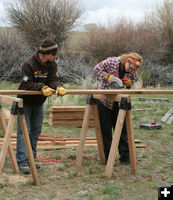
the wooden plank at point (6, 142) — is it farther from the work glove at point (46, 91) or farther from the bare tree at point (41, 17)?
the bare tree at point (41, 17)

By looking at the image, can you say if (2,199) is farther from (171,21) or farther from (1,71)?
(171,21)

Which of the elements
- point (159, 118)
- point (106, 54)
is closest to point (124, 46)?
point (106, 54)

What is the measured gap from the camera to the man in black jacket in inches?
173

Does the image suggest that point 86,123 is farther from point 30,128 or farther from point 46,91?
point 46,91

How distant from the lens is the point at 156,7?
22.0m

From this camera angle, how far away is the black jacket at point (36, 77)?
4412mm

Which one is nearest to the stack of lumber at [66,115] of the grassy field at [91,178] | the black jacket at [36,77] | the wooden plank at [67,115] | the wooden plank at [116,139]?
the wooden plank at [67,115]

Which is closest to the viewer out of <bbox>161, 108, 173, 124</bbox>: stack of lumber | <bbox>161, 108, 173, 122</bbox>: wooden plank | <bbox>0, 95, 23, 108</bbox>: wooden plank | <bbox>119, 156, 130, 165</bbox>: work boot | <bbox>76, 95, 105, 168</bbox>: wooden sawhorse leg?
A: <bbox>0, 95, 23, 108</bbox>: wooden plank

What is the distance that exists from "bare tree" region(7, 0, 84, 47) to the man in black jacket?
13923 millimetres

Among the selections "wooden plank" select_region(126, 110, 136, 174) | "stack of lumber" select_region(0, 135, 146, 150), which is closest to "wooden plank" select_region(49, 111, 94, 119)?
"stack of lumber" select_region(0, 135, 146, 150)

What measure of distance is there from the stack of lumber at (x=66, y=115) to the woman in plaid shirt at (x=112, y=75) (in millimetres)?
2743

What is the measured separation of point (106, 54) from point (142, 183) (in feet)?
51.2

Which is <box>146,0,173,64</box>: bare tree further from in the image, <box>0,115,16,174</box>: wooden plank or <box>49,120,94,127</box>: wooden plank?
<box>0,115,16,174</box>: wooden plank

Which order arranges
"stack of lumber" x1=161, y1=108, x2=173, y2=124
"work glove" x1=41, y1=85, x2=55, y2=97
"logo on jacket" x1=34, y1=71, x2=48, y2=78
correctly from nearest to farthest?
"work glove" x1=41, y1=85, x2=55, y2=97
"logo on jacket" x1=34, y1=71, x2=48, y2=78
"stack of lumber" x1=161, y1=108, x2=173, y2=124
